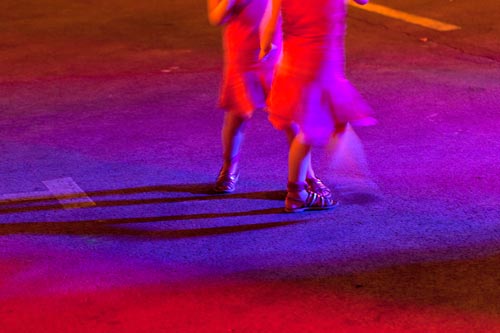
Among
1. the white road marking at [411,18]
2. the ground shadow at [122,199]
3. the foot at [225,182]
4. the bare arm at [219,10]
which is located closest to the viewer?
the bare arm at [219,10]

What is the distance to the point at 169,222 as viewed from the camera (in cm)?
552

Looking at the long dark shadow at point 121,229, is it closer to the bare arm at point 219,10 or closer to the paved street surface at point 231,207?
the paved street surface at point 231,207

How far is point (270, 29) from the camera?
512 centimetres

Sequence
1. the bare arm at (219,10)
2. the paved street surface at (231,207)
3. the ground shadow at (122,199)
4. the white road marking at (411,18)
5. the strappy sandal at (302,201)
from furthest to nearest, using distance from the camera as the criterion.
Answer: the white road marking at (411,18) → the ground shadow at (122,199) → the strappy sandal at (302,201) → the bare arm at (219,10) → the paved street surface at (231,207)

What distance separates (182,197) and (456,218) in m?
1.87

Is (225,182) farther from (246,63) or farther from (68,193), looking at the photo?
(68,193)

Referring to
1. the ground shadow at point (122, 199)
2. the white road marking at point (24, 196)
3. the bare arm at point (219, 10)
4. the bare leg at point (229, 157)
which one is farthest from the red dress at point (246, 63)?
the white road marking at point (24, 196)

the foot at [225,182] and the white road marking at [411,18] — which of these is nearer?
the foot at [225,182]

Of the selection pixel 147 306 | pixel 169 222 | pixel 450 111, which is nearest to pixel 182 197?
pixel 169 222

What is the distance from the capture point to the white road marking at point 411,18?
10.5 metres

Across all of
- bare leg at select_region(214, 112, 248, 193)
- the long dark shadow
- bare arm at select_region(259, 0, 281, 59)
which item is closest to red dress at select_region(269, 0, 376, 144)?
bare arm at select_region(259, 0, 281, 59)

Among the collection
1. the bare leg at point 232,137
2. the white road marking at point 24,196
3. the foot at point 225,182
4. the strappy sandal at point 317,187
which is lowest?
the white road marking at point 24,196

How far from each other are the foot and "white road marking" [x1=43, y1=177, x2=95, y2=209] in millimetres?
874

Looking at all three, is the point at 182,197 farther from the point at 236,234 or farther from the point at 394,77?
the point at 394,77
